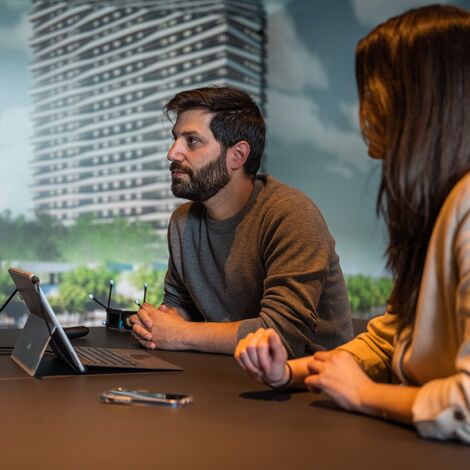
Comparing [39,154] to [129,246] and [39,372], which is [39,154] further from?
[39,372]

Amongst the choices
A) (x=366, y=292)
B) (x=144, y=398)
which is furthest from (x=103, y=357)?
(x=366, y=292)

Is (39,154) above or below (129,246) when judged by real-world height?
above

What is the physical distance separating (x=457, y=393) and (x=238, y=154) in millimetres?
1507

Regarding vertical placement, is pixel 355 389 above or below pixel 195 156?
below

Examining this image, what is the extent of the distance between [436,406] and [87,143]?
4816 millimetres

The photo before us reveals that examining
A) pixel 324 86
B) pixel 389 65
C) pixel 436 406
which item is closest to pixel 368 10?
pixel 324 86

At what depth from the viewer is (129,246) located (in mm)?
5418

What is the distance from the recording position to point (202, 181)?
7.34 feet

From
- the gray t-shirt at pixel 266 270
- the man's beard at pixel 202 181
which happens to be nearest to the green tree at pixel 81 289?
the gray t-shirt at pixel 266 270

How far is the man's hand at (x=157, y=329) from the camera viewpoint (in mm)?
1866

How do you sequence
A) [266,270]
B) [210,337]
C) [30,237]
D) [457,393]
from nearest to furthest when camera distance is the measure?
1. [457,393]
2. [210,337]
3. [266,270]
4. [30,237]

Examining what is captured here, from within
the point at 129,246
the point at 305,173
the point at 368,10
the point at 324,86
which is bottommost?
the point at 129,246

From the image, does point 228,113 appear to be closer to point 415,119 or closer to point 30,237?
point 415,119

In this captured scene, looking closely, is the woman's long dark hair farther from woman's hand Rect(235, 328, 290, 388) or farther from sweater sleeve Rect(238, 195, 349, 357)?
sweater sleeve Rect(238, 195, 349, 357)
